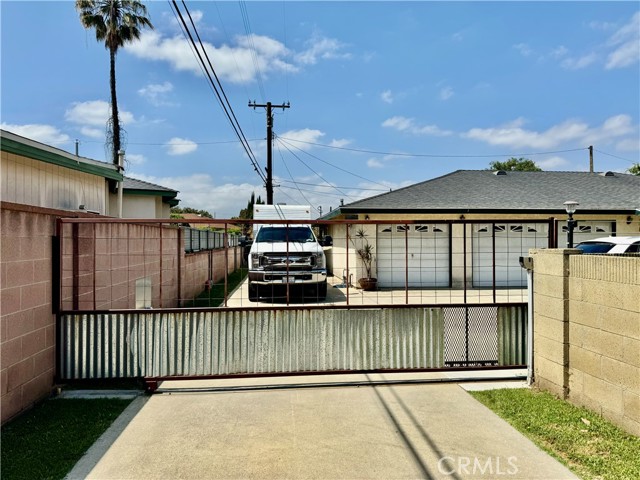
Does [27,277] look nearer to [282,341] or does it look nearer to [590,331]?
[282,341]

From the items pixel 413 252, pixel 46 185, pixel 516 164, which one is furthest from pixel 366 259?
pixel 516 164

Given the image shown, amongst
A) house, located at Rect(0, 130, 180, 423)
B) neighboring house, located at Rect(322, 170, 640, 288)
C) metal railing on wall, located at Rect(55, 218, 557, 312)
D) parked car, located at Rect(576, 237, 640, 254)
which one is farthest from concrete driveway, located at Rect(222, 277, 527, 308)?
house, located at Rect(0, 130, 180, 423)

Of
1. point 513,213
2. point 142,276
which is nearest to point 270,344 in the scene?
point 142,276

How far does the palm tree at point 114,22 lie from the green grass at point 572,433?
1794 cm

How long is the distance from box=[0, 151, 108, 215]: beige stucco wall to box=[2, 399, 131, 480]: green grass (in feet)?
11.2

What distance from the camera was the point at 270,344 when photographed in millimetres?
4586

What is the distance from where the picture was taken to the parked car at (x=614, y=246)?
855 cm

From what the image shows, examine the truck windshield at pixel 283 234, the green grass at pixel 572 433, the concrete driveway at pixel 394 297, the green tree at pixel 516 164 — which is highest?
the green tree at pixel 516 164

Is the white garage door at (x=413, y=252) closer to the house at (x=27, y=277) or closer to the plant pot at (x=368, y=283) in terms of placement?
the plant pot at (x=368, y=283)

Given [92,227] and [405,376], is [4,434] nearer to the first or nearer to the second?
[92,227]

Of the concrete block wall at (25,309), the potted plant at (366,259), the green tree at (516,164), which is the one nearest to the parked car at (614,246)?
the potted plant at (366,259)

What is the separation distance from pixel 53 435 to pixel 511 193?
16.2 metres

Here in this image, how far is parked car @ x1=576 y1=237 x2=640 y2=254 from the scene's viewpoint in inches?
337

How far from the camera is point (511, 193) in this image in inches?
612
